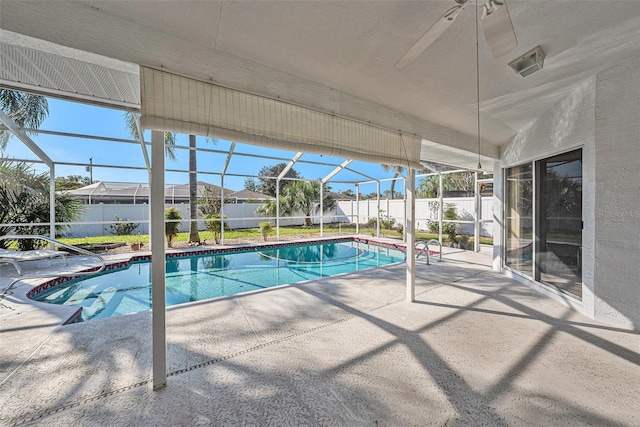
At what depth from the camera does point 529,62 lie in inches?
95.7

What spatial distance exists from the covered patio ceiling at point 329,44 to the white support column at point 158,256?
2.24ft

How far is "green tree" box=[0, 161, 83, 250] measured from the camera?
6.36 m

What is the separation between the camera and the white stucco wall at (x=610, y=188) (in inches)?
109

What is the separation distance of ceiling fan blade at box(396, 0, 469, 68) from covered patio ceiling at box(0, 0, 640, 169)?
297 mm

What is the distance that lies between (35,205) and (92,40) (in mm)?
8072

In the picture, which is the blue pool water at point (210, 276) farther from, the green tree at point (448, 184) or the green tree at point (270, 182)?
the green tree at point (270, 182)

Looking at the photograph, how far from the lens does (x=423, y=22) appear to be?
6.34 feet

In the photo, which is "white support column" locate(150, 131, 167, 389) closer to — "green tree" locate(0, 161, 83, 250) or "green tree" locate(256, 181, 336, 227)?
"green tree" locate(0, 161, 83, 250)

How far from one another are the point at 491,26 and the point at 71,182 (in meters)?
18.4

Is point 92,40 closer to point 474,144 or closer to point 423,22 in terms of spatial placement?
point 423,22

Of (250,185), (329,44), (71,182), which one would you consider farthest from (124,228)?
(329,44)

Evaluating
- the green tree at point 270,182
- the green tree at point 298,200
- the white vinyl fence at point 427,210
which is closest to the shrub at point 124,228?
the green tree at point 298,200

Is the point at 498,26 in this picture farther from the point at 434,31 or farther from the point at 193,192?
the point at 193,192

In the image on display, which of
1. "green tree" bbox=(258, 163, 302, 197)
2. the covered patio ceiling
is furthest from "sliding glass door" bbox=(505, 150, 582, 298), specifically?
"green tree" bbox=(258, 163, 302, 197)
